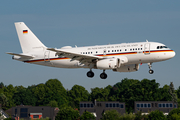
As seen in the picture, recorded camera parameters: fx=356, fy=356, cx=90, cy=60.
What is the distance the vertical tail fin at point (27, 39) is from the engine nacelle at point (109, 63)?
1405cm

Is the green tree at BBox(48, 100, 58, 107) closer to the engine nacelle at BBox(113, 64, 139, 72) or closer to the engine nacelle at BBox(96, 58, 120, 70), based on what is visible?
the engine nacelle at BBox(113, 64, 139, 72)

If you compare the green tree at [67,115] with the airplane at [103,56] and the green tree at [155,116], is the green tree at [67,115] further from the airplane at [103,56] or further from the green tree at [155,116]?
the airplane at [103,56]

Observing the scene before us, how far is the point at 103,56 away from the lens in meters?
60.1

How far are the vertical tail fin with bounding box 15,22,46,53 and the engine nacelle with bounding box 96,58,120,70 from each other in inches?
553

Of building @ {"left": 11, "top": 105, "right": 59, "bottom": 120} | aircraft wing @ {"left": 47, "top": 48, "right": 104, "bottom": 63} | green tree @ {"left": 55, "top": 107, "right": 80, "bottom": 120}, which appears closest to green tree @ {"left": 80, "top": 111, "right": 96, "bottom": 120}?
green tree @ {"left": 55, "top": 107, "right": 80, "bottom": 120}

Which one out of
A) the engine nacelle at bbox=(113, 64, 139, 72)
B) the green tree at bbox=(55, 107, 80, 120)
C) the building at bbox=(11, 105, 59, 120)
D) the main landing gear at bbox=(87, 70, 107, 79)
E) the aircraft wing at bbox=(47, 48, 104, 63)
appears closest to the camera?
the aircraft wing at bbox=(47, 48, 104, 63)

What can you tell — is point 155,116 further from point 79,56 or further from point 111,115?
point 79,56

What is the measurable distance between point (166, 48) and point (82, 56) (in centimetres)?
1383

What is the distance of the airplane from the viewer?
5778 cm

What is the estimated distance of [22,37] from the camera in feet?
229

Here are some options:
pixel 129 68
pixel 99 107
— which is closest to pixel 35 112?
pixel 99 107

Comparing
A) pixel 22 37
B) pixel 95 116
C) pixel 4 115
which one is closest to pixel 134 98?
pixel 95 116

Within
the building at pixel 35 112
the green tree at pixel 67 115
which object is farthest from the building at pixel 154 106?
the building at pixel 35 112

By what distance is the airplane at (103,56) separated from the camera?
57781 millimetres
